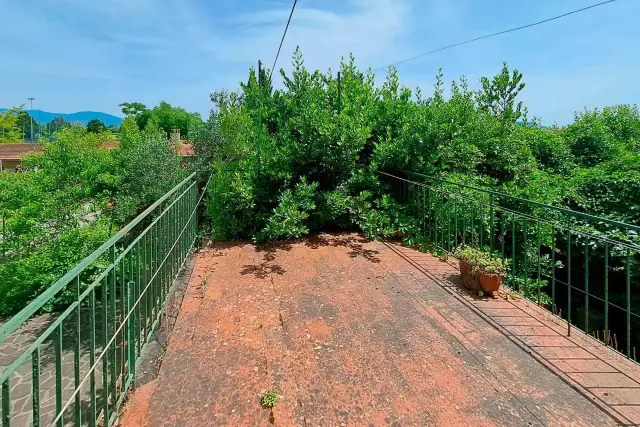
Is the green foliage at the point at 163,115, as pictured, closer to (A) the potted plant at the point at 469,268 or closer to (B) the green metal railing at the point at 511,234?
(B) the green metal railing at the point at 511,234

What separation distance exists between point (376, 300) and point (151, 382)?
2.11 metres

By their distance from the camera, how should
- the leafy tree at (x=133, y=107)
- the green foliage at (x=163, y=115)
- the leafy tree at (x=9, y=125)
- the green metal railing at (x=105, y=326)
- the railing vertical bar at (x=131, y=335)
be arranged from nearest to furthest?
the green metal railing at (x=105, y=326), the railing vertical bar at (x=131, y=335), the green foliage at (x=163, y=115), the leafy tree at (x=9, y=125), the leafy tree at (x=133, y=107)

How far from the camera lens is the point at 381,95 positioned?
7.00m

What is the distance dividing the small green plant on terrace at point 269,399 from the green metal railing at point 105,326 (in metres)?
0.78

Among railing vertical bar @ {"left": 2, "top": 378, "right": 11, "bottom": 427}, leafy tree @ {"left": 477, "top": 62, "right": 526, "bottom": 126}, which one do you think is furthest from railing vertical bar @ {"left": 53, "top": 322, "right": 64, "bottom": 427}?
leafy tree @ {"left": 477, "top": 62, "right": 526, "bottom": 126}

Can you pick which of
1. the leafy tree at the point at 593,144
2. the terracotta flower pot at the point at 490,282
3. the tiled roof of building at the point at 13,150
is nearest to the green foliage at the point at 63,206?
the terracotta flower pot at the point at 490,282

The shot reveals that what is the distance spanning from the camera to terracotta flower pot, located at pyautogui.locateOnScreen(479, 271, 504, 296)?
3.70m

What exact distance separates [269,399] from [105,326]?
0.98m

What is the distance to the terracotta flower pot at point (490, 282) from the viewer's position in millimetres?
3703

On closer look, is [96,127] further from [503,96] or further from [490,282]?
[490,282]

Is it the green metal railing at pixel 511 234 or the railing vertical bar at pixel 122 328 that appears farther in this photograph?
the green metal railing at pixel 511 234

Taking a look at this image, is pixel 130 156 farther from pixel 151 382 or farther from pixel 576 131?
pixel 576 131

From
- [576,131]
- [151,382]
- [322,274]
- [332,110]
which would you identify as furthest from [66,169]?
[576,131]

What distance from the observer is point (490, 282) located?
147 inches
